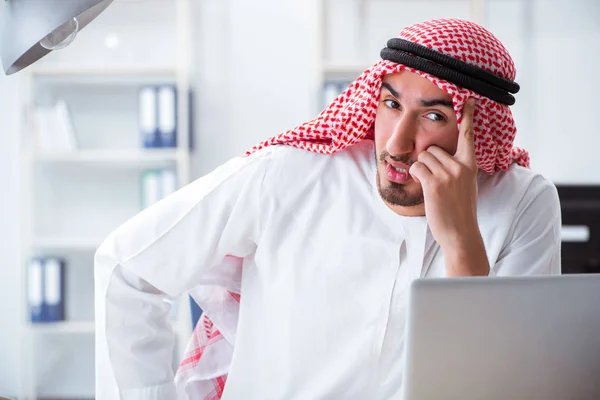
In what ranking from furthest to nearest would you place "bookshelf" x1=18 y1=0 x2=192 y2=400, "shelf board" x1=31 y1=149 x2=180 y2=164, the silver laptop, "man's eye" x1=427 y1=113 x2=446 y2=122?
"bookshelf" x1=18 y1=0 x2=192 y2=400
"shelf board" x1=31 y1=149 x2=180 y2=164
"man's eye" x1=427 y1=113 x2=446 y2=122
the silver laptop

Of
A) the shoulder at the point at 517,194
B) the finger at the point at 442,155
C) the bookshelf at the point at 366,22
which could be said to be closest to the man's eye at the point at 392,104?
the finger at the point at 442,155

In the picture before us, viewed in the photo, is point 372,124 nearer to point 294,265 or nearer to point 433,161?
point 433,161

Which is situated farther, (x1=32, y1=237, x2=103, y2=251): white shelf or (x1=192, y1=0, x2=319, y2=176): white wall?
(x1=192, y1=0, x2=319, y2=176): white wall

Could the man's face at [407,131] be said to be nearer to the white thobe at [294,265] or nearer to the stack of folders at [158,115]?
the white thobe at [294,265]

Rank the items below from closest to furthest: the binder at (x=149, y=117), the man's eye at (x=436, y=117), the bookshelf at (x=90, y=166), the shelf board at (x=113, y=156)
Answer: the man's eye at (x=436, y=117) → the binder at (x=149, y=117) → the shelf board at (x=113, y=156) → the bookshelf at (x=90, y=166)

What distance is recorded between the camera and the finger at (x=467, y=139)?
1386mm

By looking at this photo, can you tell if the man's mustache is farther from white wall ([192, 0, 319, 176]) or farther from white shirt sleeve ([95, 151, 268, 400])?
white wall ([192, 0, 319, 176])

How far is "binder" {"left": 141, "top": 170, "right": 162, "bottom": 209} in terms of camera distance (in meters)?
3.54

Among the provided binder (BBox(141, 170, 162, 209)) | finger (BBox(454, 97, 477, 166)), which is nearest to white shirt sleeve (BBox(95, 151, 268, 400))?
finger (BBox(454, 97, 477, 166))

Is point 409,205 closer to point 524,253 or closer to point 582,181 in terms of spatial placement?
point 524,253

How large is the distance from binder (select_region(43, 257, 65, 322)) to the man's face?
8.15 feet

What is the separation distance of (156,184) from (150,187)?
3 centimetres

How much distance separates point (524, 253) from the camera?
1477mm

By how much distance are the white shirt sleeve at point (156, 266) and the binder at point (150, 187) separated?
2.14 meters
